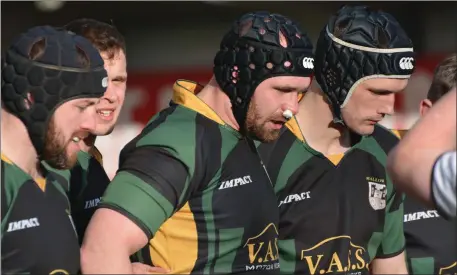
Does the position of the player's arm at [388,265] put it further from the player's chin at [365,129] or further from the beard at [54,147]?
the beard at [54,147]

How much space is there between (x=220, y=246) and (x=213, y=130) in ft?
1.71

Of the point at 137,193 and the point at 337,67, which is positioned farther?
the point at 337,67

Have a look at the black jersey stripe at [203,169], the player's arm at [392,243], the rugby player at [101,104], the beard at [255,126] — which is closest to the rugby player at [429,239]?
the player's arm at [392,243]

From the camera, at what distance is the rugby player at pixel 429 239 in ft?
19.7

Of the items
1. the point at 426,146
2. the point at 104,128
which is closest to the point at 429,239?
the point at 104,128

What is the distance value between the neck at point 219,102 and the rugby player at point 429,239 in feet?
5.31

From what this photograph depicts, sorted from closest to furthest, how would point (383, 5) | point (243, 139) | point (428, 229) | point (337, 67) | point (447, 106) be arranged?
point (447, 106)
point (243, 139)
point (337, 67)
point (428, 229)
point (383, 5)

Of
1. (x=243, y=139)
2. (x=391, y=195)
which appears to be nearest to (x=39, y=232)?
(x=243, y=139)

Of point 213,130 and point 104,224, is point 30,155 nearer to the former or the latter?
point 104,224

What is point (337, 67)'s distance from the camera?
5.33 metres

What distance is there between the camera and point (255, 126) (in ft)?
15.5

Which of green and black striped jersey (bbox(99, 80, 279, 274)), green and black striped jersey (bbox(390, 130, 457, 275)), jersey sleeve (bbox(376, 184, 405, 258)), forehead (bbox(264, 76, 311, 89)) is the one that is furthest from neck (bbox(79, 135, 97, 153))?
green and black striped jersey (bbox(390, 130, 457, 275))

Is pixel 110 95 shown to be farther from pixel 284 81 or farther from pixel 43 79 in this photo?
pixel 43 79

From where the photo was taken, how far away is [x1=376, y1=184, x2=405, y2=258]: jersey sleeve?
17.9 ft
